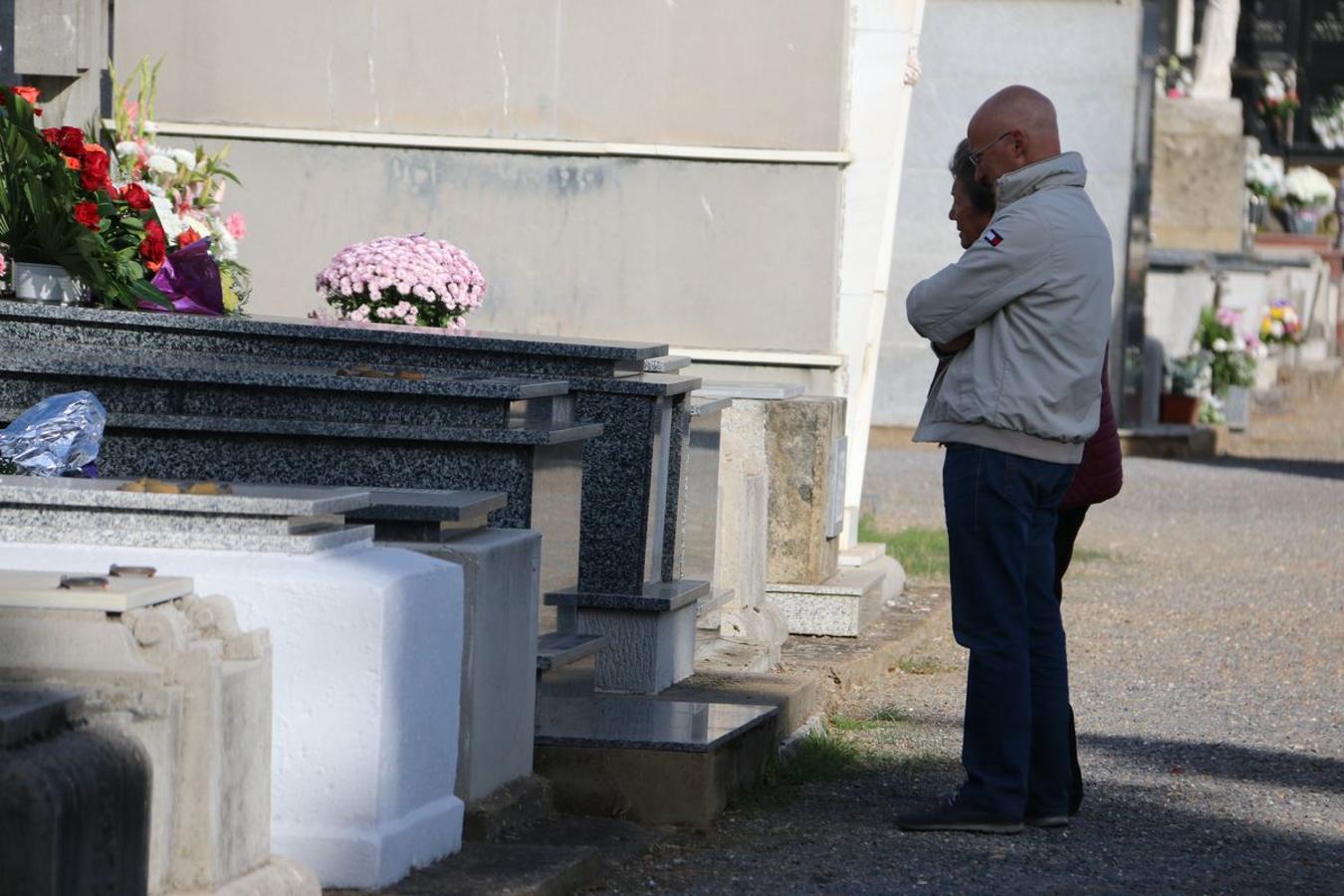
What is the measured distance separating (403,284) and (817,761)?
2.41 meters

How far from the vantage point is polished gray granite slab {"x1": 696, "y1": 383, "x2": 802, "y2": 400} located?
7730 mm

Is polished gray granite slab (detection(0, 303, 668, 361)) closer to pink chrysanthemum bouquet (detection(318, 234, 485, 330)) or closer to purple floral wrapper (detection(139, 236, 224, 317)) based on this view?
purple floral wrapper (detection(139, 236, 224, 317))

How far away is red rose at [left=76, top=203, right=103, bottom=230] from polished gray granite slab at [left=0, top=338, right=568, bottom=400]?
718 mm

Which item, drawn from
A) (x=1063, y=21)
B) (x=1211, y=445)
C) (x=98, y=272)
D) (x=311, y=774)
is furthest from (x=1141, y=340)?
(x=311, y=774)

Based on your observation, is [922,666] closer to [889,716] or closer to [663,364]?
[889,716]

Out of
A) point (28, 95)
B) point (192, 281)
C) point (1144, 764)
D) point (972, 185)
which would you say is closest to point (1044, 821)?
point (1144, 764)

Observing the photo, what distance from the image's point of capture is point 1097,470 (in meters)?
5.38

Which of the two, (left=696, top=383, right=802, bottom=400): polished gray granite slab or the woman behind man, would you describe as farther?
(left=696, top=383, right=802, bottom=400): polished gray granite slab

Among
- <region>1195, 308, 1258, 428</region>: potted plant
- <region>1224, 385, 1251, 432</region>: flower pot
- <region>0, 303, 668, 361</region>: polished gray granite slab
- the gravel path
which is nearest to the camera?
the gravel path

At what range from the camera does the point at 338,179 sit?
356 inches

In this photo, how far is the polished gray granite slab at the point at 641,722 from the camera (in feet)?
17.4

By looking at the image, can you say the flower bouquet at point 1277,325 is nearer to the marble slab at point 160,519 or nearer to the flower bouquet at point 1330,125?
the flower bouquet at point 1330,125

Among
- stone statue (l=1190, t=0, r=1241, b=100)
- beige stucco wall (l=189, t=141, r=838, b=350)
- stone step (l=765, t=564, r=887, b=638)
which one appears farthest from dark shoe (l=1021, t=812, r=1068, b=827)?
stone statue (l=1190, t=0, r=1241, b=100)

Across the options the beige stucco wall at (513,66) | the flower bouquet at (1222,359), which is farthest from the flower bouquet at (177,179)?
the flower bouquet at (1222,359)
